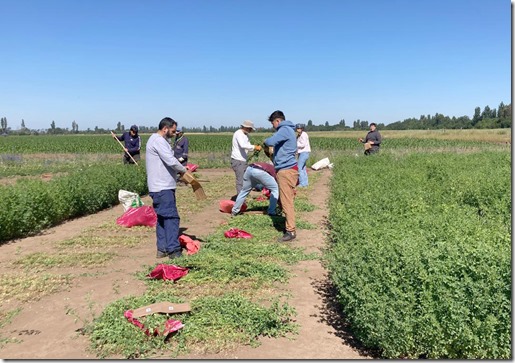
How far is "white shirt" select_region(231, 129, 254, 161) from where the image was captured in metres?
8.62

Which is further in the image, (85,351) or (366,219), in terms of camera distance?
(366,219)

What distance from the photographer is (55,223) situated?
27.6ft

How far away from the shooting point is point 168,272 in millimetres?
4746

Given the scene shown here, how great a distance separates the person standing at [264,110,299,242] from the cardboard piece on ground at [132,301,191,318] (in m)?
2.89

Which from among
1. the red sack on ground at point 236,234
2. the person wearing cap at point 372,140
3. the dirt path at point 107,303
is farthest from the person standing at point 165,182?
the person wearing cap at point 372,140

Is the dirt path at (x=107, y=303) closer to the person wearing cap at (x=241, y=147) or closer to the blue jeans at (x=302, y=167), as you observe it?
the person wearing cap at (x=241, y=147)

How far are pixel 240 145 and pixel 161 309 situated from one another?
5455mm

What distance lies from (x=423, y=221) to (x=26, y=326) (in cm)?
415

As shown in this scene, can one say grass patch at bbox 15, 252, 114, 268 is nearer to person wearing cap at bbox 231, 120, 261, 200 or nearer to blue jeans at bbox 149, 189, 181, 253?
blue jeans at bbox 149, 189, 181, 253

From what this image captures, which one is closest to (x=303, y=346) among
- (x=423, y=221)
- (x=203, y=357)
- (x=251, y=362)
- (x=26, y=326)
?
(x=251, y=362)

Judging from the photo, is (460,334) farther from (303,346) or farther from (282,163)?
(282,163)

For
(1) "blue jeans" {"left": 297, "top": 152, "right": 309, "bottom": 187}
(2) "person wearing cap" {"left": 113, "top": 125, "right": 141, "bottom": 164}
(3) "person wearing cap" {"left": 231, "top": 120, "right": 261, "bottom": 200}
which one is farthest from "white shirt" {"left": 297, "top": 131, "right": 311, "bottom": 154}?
(2) "person wearing cap" {"left": 113, "top": 125, "right": 141, "bottom": 164}

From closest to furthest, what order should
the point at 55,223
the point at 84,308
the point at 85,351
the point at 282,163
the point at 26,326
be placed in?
the point at 85,351 < the point at 26,326 < the point at 84,308 < the point at 282,163 < the point at 55,223

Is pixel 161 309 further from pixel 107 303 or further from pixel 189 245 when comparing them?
pixel 189 245
